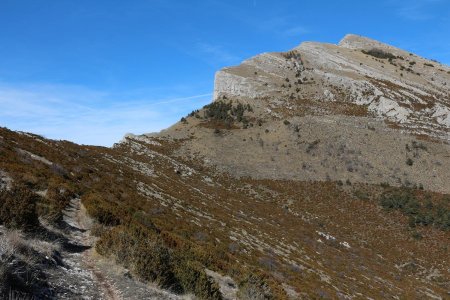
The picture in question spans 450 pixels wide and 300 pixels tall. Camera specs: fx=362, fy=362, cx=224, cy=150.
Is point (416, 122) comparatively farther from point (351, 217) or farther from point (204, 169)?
point (204, 169)

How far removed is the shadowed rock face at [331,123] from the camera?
5669cm

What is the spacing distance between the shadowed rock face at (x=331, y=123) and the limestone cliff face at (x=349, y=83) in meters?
0.23

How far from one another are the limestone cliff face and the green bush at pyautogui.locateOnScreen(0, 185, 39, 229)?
66593 millimetres

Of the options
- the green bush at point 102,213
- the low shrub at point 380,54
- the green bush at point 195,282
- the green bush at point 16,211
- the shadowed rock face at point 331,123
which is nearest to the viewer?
the green bush at point 16,211

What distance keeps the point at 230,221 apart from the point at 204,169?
23522 millimetres

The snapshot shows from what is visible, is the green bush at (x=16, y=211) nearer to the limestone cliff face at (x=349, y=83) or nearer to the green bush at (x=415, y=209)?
the green bush at (x=415, y=209)

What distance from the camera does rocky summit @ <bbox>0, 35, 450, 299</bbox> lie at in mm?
11188

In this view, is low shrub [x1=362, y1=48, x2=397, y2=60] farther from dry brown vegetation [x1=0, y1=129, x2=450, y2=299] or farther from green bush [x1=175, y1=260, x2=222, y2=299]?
green bush [x1=175, y1=260, x2=222, y2=299]

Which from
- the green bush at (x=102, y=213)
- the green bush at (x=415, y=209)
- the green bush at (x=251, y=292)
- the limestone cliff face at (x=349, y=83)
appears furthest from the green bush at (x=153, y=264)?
the limestone cliff face at (x=349, y=83)

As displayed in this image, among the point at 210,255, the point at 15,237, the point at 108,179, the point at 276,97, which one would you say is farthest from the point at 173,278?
the point at 276,97

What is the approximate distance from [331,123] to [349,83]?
21303 millimetres

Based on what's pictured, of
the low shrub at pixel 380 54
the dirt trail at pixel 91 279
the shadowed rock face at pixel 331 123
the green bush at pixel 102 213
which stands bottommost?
the dirt trail at pixel 91 279

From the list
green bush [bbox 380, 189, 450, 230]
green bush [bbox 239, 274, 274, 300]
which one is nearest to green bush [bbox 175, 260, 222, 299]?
green bush [bbox 239, 274, 274, 300]

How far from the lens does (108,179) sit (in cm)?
2733
